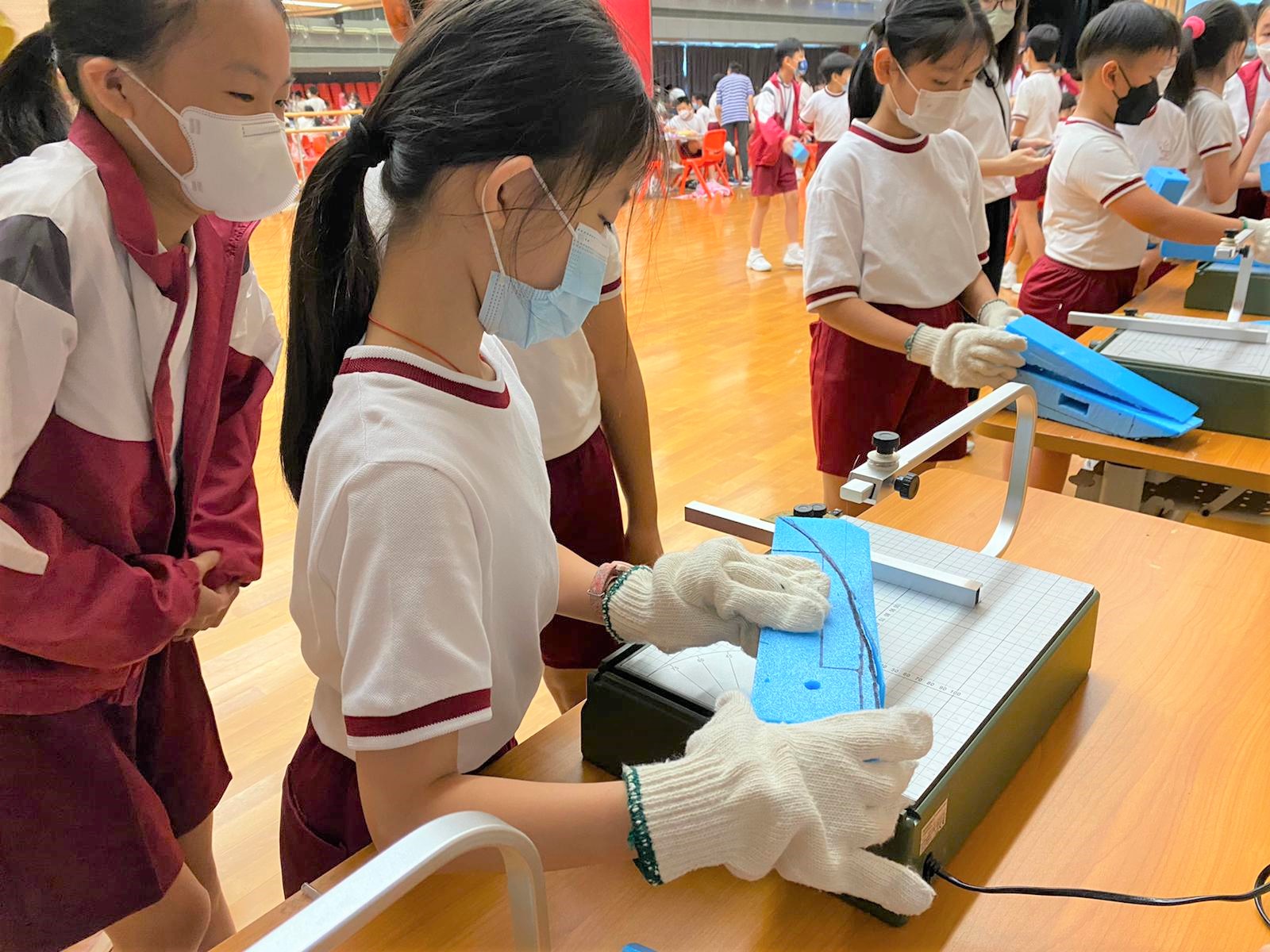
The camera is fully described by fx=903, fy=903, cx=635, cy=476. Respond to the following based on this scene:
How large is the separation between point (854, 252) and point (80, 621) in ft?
4.71

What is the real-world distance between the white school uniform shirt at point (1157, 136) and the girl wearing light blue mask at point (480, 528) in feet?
8.78

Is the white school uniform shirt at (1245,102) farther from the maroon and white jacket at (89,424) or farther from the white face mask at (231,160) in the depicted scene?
the maroon and white jacket at (89,424)

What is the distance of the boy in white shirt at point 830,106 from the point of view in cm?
549

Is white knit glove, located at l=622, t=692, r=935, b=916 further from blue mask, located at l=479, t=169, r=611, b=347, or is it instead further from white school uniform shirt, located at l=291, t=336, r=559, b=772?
blue mask, located at l=479, t=169, r=611, b=347

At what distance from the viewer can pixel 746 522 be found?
40.3 inches

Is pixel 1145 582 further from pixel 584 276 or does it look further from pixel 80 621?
pixel 80 621

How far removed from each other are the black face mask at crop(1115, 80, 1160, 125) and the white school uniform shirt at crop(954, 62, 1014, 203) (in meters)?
0.47

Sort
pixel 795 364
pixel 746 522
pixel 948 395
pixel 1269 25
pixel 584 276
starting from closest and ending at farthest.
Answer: pixel 584 276, pixel 746 522, pixel 948 395, pixel 1269 25, pixel 795 364

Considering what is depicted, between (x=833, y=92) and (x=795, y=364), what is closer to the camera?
(x=795, y=364)

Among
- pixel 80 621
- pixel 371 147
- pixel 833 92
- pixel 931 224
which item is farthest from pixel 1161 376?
pixel 833 92

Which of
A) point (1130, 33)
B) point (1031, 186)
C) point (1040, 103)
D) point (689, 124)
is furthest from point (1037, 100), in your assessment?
point (689, 124)

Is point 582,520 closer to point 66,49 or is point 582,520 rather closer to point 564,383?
point 564,383

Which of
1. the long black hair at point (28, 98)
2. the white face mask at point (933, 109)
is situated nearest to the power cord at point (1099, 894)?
the long black hair at point (28, 98)

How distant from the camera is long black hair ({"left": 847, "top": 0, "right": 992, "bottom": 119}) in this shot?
63.3 inches
